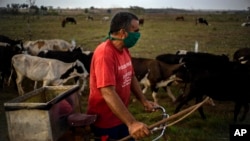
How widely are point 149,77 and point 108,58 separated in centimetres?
729

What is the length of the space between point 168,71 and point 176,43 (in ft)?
36.6

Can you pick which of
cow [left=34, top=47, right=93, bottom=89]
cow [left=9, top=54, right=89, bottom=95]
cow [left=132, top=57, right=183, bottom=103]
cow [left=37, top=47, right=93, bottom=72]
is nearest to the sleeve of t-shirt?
cow [left=132, top=57, right=183, bottom=103]

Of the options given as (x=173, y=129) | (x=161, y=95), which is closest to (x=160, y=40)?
(x=161, y=95)

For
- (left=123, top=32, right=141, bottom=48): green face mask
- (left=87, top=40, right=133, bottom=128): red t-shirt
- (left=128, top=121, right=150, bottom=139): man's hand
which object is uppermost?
(left=123, top=32, right=141, bottom=48): green face mask

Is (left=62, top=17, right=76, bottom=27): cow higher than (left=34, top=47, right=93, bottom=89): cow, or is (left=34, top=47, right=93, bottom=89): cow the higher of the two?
(left=62, top=17, right=76, bottom=27): cow

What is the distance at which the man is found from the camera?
8.82ft

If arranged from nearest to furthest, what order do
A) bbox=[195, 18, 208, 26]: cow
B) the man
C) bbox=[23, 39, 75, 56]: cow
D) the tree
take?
the man
bbox=[23, 39, 75, 56]: cow
the tree
bbox=[195, 18, 208, 26]: cow

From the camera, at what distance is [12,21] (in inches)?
705

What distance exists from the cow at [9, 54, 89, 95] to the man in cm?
732

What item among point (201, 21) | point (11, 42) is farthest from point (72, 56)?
point (201, 21)

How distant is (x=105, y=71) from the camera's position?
110 inches

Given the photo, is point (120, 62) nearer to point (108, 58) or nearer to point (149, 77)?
point (108, 58)

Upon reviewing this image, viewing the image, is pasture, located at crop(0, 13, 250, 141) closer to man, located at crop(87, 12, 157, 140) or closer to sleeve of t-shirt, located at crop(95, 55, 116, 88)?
man, located at crop(87, 12, 157, 140)

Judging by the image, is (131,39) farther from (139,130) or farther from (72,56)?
(72,56)
